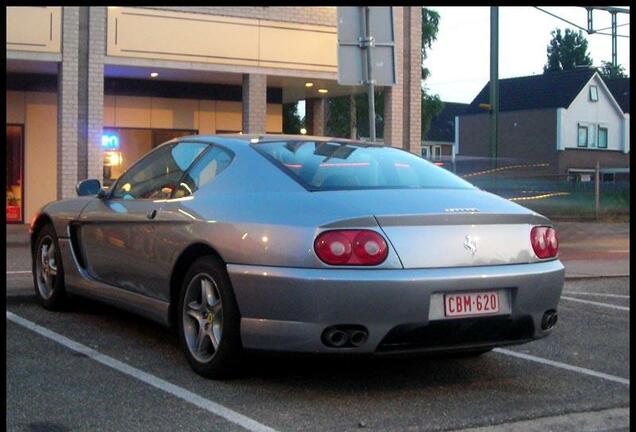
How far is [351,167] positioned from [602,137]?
5096 cm

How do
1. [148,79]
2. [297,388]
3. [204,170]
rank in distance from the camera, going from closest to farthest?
[297,388]
[204,170]
[148,79]

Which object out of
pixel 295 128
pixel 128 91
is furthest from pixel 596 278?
pixel 295 128

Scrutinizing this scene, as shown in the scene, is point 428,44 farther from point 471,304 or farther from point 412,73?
point 471,304

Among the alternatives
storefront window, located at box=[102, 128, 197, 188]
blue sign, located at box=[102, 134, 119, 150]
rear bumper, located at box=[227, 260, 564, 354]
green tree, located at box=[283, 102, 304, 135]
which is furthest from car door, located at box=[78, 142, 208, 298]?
green tree, located at box=[283, 102, 304, 135]

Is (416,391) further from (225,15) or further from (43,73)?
(43,73)

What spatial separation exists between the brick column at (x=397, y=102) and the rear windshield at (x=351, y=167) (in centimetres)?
1321

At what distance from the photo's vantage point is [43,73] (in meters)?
19.3

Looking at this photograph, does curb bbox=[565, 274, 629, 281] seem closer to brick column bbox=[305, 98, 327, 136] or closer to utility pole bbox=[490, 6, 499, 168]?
brick column bbox=[305, 98, 327, 136]

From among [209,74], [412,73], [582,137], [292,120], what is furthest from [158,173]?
[582,137]

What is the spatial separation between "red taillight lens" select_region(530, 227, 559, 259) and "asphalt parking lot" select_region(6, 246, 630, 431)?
0.75 metres

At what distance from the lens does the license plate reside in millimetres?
5000

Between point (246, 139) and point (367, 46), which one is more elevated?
point (367, 46)

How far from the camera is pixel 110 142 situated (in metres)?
20.4

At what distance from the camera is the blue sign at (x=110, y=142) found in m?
20.3
